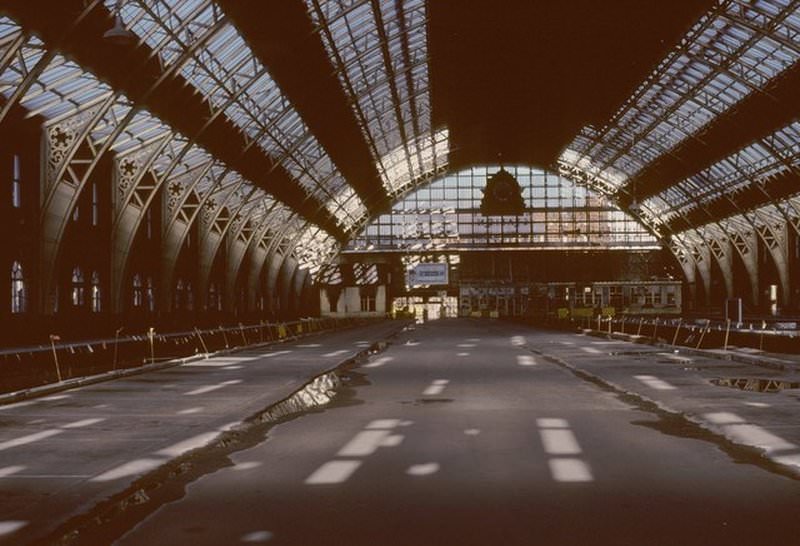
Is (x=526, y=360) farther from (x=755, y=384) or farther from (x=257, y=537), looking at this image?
(x=257, y=537)

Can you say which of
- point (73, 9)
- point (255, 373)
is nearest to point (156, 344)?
point (255, 373)

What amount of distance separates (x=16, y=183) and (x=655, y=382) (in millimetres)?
21712

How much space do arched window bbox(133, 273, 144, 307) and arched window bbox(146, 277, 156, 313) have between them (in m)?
0.73

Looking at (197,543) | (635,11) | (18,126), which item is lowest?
(197,543)

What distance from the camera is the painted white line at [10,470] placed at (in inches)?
404

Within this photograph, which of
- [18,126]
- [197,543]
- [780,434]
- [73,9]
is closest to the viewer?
[197,543]

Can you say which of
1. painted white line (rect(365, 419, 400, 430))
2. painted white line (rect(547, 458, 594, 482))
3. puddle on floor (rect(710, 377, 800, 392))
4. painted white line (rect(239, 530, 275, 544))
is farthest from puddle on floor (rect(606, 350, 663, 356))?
painted white line (rect(239, 530, 275, 544))

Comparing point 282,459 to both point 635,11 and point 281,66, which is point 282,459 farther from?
point 635,11

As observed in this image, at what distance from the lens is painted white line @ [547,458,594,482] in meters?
9.80

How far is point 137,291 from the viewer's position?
4638 centimetres

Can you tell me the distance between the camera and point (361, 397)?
19.2m

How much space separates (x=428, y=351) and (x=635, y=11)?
15.5 meters

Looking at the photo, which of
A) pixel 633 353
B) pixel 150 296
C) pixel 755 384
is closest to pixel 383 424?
pixel 755 384

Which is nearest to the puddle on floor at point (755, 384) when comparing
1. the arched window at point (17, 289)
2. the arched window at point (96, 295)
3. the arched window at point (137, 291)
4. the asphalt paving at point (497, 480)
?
the asphalt paving at point (497, 480)
